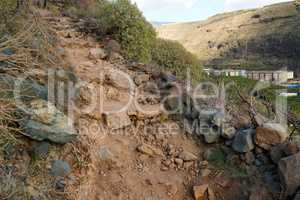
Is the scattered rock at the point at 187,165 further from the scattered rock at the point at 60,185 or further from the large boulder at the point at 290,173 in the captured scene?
the scattered rock at the point at 60,185

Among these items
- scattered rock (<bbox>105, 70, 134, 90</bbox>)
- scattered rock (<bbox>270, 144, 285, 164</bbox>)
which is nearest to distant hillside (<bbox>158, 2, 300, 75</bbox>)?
scattered rock (<bbox>105, 70, 134, 90</bbox>)

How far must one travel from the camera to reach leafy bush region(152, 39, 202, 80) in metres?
8.52

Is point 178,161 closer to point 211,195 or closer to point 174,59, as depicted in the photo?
point 211,195

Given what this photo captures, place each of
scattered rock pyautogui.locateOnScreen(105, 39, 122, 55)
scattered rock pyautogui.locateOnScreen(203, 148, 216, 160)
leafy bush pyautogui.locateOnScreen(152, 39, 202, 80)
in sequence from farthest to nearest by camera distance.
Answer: leafy bush pyautogui.locateOnScreen(152, 39, 202, 80) → scattered rock pyautogui.locateOnScreen(105, 39, 122, 55) → scattered rock pyautogui.locateOnScreen(203, 148, 216, 160)

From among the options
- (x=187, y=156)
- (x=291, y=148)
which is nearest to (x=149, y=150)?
(x=187, y=156)

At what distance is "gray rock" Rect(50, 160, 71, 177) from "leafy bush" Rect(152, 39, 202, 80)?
184 inches

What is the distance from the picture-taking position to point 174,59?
28.9 feet

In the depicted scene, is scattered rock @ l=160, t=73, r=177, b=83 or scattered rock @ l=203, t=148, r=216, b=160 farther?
scattered rock @ l=160, t=73, r=177, b=83

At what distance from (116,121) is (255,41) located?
4800 centimetres

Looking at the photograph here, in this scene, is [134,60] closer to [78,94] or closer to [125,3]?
[125,3]

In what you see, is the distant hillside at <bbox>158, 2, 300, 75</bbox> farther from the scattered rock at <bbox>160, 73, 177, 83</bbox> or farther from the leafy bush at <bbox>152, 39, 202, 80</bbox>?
the scattered rock at <bbox>160, 73, 177, 83</bbox>

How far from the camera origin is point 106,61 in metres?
6.88

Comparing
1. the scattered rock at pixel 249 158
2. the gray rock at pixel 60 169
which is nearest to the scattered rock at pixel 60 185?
the gray rock at pixel 60 169

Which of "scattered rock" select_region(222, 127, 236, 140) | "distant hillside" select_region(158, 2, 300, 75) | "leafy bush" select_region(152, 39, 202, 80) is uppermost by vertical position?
"distant hillside" select_region(158, 2, 300, 75)
